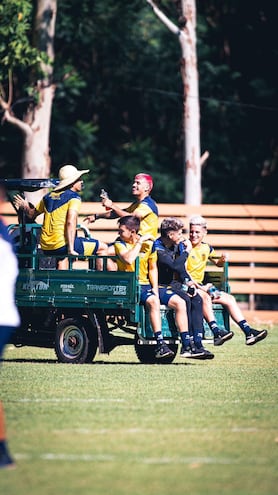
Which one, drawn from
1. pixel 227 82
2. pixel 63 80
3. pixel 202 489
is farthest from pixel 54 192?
pixel 227 82

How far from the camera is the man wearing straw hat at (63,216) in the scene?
1442cm

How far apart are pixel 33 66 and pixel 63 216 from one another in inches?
470

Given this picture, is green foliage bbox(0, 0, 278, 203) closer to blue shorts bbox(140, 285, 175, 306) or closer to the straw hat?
the straw hat

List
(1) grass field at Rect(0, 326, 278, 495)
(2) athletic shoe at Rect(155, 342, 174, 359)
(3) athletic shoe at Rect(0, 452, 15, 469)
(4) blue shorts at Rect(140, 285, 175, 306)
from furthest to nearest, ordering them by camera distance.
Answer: (4) blue shorts at Rect(140, 285, 175, 306) → (2) athletic shoe at Rect(155, 342, 174, 359) → (3) athletic shoe at Rect(0, 452, 15, 469) → (1) grass field at Rect(0, 326, 278, 495)

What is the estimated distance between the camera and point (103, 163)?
35625mm

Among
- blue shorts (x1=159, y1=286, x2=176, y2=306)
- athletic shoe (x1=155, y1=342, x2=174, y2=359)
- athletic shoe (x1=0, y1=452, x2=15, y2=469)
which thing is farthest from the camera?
blue shorts (x1=159, y1=286, x2=176, y2=306)

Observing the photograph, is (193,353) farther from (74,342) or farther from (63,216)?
(63,216)

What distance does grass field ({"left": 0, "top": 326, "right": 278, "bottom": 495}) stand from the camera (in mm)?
7309

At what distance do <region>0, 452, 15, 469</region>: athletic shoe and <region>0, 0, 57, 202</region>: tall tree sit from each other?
1784 centimetres

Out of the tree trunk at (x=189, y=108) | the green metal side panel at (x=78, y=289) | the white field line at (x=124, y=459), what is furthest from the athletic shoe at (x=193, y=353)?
the tree trunk at (x=189, y=108)

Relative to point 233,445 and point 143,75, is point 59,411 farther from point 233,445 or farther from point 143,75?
point 143,75

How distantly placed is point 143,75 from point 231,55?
2.63 metres

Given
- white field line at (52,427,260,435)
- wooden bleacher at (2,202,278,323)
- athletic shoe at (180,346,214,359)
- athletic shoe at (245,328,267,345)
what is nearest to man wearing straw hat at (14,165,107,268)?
athletic shoe at (180,346,214,359)

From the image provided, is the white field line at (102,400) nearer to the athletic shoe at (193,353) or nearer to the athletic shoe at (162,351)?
the athletic shoe at (162,351)
